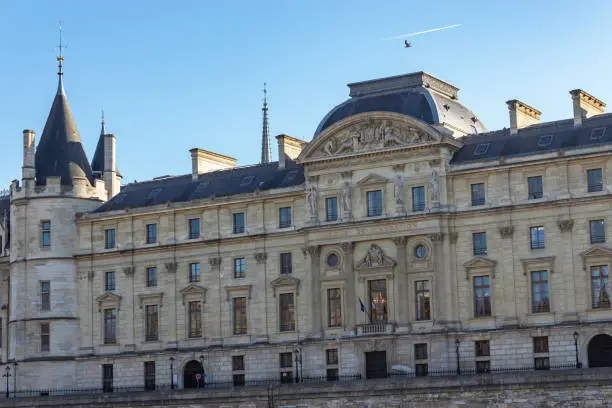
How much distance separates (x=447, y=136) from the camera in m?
72.4

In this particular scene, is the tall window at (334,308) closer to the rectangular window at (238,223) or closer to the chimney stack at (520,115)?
the rectangular window at (238,223)

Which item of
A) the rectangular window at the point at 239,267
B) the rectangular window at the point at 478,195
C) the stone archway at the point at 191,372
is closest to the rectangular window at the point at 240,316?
the rectangular window at the point at 239,267

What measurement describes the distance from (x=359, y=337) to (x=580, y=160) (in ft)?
46.5

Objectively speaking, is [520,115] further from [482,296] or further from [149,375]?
[149,375]

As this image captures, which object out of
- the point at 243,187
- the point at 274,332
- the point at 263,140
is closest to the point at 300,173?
the point at 243,187

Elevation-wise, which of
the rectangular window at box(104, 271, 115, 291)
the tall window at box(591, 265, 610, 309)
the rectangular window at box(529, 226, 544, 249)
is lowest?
the tall window at box(591, 265, 610, 309)

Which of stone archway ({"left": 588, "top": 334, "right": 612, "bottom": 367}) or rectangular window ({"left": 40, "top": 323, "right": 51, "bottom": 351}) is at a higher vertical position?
rectangular window ({"left": 40, "top": 323, "right": 51, "bottom": 351})

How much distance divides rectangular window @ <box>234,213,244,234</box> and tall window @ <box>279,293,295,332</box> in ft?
14.9

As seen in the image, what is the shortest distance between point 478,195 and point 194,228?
16.9 meters

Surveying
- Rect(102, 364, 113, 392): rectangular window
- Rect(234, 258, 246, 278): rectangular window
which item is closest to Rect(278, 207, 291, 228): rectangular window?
Rect(234, 258, 246, 278): rectangular window

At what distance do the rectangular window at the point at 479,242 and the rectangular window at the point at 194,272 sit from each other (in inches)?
640

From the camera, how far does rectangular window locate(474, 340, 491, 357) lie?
7100 centimetres

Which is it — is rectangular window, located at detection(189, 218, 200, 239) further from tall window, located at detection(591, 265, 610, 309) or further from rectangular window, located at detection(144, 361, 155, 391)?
tall window, located at detection(591, 265, 610, 309)

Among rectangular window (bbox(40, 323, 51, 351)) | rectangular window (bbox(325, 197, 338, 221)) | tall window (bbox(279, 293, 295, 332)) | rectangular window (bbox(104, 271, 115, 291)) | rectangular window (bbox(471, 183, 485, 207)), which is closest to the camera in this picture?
rectangular window (bbox(471, 183, 485, 207))
